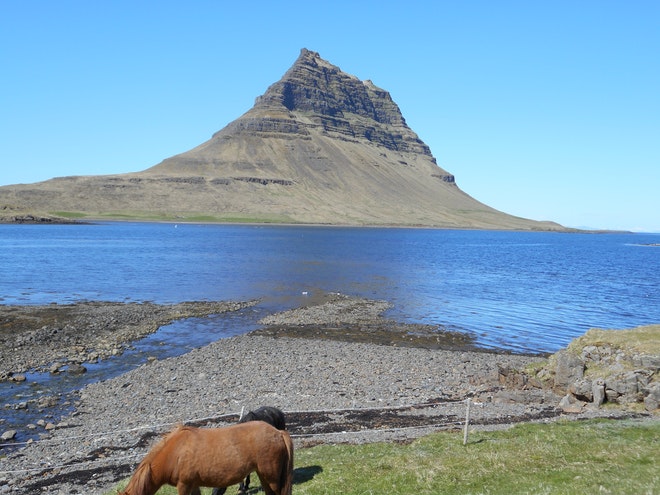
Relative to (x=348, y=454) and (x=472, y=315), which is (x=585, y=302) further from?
(x=348, y=454)

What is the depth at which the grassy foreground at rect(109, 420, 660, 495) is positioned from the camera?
1296 cm

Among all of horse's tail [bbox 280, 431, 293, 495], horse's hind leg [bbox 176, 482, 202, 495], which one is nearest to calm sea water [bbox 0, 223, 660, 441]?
horse's hind leg [bbox 176, 482, 202, 495]

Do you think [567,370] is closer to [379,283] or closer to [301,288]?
[301,288]

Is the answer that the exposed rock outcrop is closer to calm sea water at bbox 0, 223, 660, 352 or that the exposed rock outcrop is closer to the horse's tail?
calm sea water at bbox 0, 223, 660, 352

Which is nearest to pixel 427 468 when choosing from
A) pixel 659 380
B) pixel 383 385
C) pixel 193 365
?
pixel 383 385

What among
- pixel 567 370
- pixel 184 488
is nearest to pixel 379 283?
pixel 567 370

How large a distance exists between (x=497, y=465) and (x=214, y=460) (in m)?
8.02

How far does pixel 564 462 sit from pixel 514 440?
2.66 metres

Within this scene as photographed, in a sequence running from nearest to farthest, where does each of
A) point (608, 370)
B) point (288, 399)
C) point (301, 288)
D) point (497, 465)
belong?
point (497, 465)
point (288, 399)
point (608, 370)
point (301, 288)

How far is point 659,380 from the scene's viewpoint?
1009 inches

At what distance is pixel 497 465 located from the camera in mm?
14570

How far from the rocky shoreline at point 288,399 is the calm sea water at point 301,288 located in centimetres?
293

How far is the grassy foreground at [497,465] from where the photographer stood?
13.0 metres

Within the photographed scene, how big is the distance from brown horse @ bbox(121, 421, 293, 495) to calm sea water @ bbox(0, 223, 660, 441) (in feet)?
49.1
